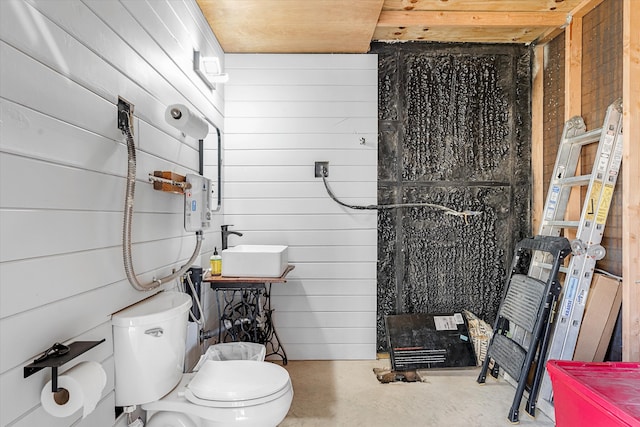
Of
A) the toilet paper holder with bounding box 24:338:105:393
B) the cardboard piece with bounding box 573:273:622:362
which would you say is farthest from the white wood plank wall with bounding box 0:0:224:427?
the cardboard piece with bounding box 573:273:622:362

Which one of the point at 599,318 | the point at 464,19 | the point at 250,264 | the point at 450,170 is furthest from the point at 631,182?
the point at 250,264

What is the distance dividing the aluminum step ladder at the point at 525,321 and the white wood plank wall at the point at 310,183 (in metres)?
0.98

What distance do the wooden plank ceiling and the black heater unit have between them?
2.27 m

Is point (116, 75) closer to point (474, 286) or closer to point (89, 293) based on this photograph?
point (89, 293)

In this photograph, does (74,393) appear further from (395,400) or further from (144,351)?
(395,400)

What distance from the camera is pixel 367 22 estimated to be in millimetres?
2605

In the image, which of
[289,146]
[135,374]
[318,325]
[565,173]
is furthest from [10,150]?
[565,173]

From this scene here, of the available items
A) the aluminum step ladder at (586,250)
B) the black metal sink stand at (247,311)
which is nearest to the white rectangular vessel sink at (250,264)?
the black metal sink stand at (247,311)

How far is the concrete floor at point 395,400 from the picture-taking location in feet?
7.29

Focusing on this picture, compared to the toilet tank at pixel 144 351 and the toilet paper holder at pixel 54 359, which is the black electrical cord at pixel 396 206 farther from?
the toilet paper holder at pixel 54 359

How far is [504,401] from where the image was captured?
244 centimetres

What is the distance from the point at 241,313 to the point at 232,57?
6.95ft

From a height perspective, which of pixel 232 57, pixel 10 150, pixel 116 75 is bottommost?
pixel 10 150

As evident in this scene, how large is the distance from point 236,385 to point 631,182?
239 centimetres
